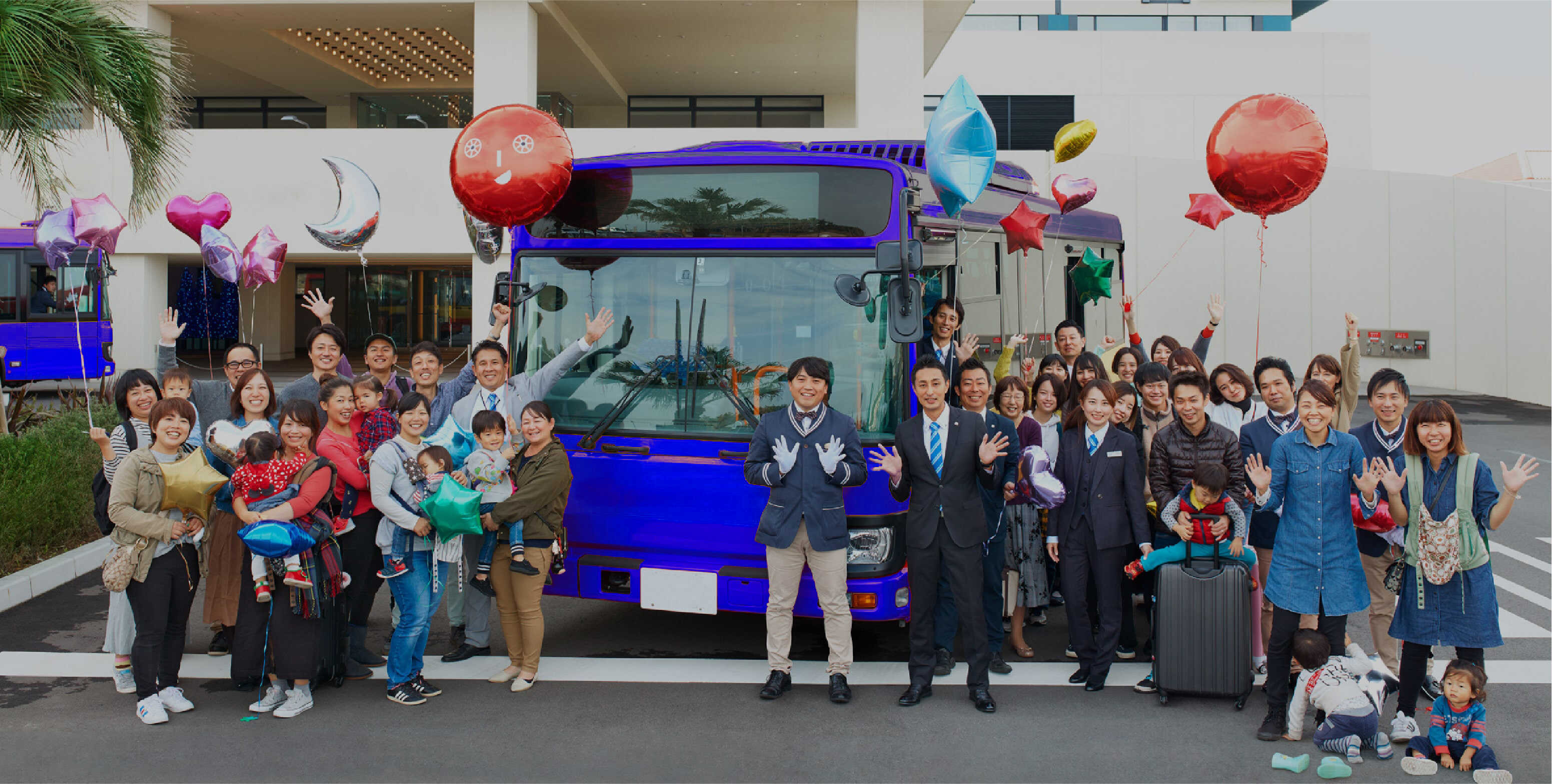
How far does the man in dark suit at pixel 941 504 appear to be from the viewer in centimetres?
538

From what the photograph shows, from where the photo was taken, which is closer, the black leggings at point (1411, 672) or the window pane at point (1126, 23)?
the black leggings at point (1411, 672)

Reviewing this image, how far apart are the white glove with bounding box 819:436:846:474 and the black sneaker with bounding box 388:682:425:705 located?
233 cm

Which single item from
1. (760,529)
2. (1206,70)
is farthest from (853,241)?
(1206,70)

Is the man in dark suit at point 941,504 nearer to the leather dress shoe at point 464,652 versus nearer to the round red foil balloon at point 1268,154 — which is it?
the leather dress shoe at point 464,652

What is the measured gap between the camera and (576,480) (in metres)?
5.84

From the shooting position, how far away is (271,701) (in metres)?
5.28

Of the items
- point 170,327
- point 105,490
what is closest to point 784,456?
point 105,490

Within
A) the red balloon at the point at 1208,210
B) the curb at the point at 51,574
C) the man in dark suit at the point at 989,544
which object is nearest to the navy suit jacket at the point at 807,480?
the man in dark suit at the point at 989,544

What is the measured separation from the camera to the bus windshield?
18.6ft

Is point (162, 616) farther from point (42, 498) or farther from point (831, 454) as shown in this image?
point (42, 498)

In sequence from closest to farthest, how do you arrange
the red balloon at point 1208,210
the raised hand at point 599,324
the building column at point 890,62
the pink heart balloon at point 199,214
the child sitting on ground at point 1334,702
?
the child sitting on ground at point 1334,702 → the raised hand at point 599,324 → the pink heart balloon at point 199,214 → the red balloon at point 1208,210 → the building column at point 890,62

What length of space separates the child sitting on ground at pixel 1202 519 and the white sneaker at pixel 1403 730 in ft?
2.84

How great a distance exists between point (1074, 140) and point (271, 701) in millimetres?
6756

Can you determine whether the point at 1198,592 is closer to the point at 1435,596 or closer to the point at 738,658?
the point at 1435,596
